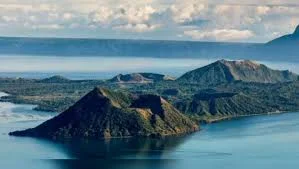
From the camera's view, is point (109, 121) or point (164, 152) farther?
point (109, 121)

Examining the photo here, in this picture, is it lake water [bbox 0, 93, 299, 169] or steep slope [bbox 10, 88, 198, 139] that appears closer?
lake water [bbox 0, 93, 299, 169]

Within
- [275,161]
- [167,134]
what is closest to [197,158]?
[275,161]

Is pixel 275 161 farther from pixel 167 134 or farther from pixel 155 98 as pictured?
pixel 155 98

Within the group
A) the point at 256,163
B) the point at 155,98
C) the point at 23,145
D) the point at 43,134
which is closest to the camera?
the point at 256,163

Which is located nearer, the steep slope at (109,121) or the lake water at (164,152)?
the lake water at (164,152)

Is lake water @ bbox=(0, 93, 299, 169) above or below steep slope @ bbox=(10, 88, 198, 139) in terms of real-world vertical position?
below
